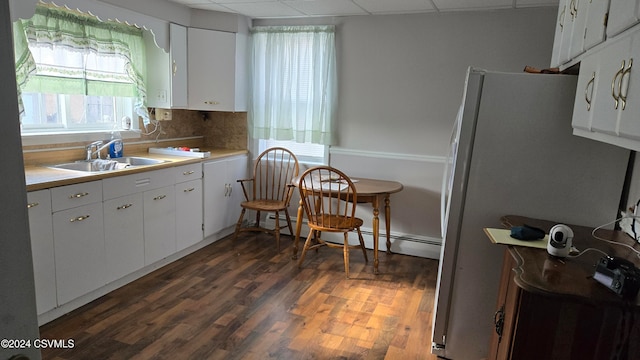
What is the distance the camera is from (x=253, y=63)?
434cm

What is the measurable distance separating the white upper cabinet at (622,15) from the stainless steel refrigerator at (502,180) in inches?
27.4

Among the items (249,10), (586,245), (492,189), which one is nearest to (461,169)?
(492,189)

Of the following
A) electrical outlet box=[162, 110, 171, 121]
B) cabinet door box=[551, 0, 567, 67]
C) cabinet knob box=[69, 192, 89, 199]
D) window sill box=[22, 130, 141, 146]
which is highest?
cabinet door box=[551, 0, 567, 67]

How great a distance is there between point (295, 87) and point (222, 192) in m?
A: 1.28

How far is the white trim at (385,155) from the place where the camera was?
3.88 meters

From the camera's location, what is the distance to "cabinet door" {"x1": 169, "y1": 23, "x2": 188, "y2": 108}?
Answer: 12.4 ft

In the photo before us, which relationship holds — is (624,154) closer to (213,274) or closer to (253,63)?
(213,274)

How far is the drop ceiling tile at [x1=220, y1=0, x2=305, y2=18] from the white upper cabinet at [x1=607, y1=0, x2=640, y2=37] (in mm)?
2750

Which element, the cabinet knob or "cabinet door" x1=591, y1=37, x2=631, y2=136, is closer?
"cabinet door" x1=591, y1=37, x2=631, y2=136

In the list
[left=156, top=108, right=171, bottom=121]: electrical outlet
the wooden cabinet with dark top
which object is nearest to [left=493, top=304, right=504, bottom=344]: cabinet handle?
the wooden cabinet with dark top

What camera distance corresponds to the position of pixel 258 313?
280 cm

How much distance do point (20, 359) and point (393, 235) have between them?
368 cm

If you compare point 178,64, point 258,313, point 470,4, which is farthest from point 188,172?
point 470,4

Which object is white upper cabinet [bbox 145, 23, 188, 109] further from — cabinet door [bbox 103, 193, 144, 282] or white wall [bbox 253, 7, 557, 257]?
cabinet door [bbox 103, 193, 144, 282]
